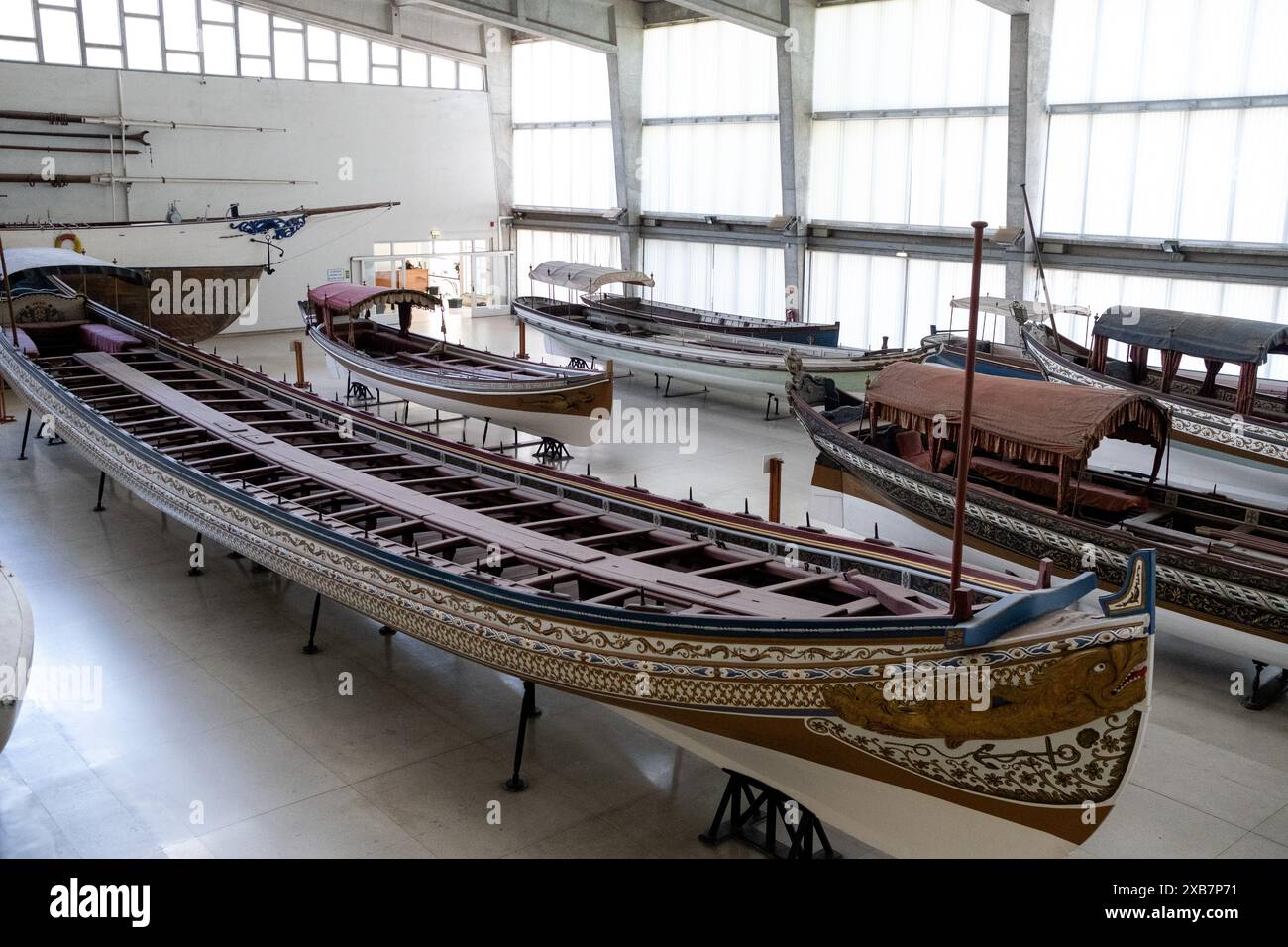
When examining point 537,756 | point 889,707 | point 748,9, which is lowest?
point 537,756

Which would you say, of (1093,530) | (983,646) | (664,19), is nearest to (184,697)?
(983,646)

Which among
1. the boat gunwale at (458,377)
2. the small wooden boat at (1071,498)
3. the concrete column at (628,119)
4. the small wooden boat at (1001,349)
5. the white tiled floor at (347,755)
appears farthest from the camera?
the concrete column at (628,119)

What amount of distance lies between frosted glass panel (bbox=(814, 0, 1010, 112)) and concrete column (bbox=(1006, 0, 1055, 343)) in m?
0.92

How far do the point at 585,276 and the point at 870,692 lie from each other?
15.6 m

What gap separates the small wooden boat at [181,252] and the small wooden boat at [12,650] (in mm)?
11769

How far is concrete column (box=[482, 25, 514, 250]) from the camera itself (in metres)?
27.5

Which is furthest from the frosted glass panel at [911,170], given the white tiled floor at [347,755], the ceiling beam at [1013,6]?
the white tiled floor at [347,755]

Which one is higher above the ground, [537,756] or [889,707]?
[889,707]

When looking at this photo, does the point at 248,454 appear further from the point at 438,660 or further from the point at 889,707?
the point at 889,707

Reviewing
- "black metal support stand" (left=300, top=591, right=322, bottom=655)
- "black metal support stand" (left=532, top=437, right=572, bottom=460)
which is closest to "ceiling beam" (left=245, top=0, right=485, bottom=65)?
"black metal support stand" (left=532, top=437, right=572, bottom=460)

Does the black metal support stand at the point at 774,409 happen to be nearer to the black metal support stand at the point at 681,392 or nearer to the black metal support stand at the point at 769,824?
the black metal support stand at the point at 681,392

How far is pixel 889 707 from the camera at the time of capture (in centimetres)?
503

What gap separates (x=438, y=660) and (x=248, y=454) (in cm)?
315

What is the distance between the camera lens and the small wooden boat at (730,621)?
470 centimetres
